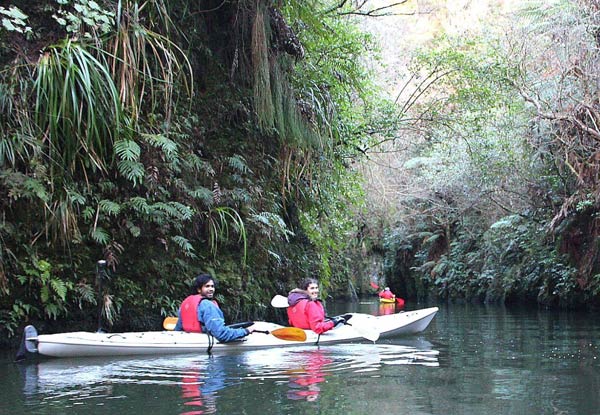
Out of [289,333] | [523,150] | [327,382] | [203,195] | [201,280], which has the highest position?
[523,150]

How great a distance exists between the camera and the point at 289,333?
8.98 meters

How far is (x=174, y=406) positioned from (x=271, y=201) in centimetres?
623

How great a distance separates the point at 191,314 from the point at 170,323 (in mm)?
602

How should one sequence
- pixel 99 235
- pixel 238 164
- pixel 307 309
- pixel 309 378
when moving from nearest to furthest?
pixel 309 378
pixel 99 235
pixel 307 309
pixel 238 164

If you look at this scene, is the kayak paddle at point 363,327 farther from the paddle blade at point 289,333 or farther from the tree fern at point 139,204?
the tree fern at point 139,204

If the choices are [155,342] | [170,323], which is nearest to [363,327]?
[170,323]

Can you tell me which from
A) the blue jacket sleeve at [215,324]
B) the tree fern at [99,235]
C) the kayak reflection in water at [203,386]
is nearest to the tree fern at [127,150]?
the tree fern at [99,235]

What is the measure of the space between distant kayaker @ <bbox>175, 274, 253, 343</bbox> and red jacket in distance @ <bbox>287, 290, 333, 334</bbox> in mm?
1170

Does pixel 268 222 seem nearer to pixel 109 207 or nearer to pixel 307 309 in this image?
pixel 307 309

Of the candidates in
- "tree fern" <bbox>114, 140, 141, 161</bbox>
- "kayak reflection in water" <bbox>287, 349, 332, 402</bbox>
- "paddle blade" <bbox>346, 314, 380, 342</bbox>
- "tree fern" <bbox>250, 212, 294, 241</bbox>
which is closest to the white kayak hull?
"paddle blade" <bbox>346, 314, 380, 342</bbox>

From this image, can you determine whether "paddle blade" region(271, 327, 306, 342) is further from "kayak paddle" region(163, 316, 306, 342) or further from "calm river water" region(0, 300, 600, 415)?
"calm river water" region(0, 300, 600, 415)

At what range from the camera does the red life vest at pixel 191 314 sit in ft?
27.6

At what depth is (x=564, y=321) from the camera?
46.4 feet

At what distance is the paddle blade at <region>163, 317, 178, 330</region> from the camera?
8.91 metres
